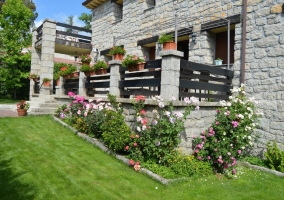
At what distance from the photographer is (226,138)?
5.34 metres

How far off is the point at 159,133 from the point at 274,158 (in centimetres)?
289

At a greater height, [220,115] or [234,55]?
[234,55]

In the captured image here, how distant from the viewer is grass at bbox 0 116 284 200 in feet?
12.7

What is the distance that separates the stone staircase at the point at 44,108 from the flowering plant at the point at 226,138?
264 inches

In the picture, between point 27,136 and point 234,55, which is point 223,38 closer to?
point 234,55

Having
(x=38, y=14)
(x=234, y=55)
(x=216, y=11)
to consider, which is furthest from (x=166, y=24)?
(x=38, y=14)

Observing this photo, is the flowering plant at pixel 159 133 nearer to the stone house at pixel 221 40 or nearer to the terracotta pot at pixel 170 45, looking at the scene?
the stone house at pixel 221 40

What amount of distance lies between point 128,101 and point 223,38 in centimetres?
414

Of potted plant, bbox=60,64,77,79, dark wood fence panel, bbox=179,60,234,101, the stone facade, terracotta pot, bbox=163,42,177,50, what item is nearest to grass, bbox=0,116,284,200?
the stone facade

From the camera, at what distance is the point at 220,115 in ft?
18.7

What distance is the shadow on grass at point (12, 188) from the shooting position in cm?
356

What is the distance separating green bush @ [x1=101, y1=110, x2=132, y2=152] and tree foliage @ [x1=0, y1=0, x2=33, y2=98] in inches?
511

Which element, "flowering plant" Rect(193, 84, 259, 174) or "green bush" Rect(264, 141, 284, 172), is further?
"green bush" Rect(264, 141, 284, 172)

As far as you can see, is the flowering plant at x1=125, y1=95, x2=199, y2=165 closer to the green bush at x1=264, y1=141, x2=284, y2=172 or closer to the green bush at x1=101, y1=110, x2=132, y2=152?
Answer: the green bush at x1=101, y1=110, x2=132, y2=152
